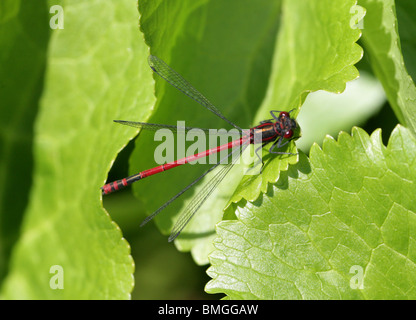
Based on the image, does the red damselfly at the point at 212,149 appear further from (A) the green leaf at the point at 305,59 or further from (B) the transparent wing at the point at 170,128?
(A) the green leaf at the point at 305,59

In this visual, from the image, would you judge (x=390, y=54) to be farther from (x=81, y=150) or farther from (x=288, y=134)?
(x=81, y=150)

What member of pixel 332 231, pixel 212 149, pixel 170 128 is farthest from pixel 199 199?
pixel 332 231

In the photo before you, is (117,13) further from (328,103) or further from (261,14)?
(328,103)

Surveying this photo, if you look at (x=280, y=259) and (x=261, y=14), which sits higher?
(x=261, y=14)

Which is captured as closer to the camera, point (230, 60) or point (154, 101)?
point (154, 101)

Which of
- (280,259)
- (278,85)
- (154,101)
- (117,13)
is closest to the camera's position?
(280,259)
